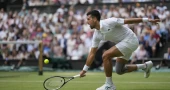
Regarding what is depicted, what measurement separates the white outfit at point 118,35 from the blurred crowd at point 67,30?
35.5ft

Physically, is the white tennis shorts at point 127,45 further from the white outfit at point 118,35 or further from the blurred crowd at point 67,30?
the blurred crowd at point 67,30

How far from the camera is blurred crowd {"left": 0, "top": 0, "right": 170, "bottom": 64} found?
20.7 metres

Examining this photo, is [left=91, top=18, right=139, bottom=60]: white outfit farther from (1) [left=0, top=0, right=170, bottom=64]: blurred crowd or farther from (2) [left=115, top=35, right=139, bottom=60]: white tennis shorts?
(1) [left=0, top=0, right=170, bottom=64]: blurred crowd

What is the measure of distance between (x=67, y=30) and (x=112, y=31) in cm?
1405

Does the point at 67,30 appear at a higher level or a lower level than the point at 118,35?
lower

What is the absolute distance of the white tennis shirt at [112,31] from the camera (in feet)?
30.1

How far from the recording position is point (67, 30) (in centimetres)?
2327

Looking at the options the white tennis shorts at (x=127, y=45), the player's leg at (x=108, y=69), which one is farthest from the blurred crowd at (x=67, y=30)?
the player's leg at (x=108, y=69)

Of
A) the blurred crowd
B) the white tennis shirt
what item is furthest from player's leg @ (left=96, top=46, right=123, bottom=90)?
the blurred crowd

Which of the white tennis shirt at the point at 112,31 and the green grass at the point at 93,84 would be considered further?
the green grass at the point at 93,84

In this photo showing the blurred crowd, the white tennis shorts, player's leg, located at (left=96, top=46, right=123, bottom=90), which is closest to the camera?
player's leg, located at (left=96, top=46, right=123, bottom=90)

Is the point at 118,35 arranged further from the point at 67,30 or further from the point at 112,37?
the point at 67,30

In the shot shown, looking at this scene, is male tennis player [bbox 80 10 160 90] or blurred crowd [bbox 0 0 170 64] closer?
male tennis player [bbox 80 10 160 90]

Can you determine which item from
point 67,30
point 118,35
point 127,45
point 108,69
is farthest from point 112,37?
point 67,30
